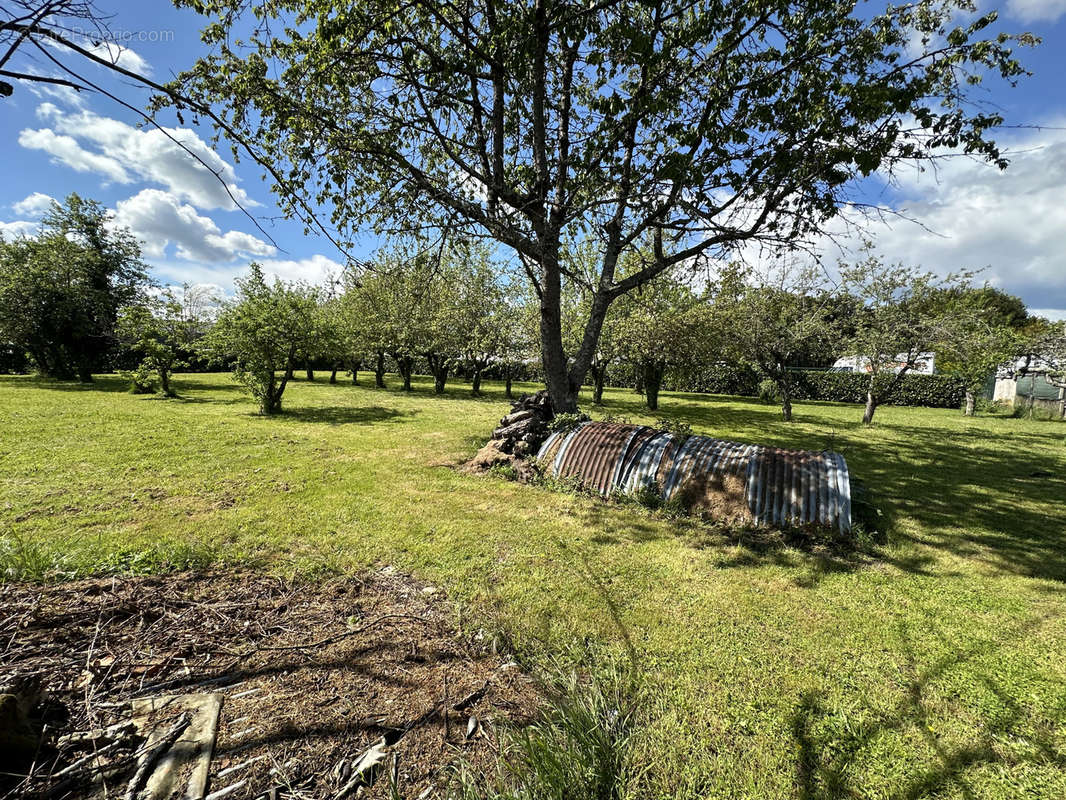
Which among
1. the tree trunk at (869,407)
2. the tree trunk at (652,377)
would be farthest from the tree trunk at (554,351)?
the tree trunk at (869,407)

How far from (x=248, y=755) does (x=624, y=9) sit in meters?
9.20

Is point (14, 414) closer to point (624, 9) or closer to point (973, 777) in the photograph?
point (624, 9)

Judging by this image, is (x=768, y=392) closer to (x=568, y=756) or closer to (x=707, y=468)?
(x=707, y=468)

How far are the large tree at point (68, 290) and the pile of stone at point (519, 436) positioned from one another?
72.7 feet

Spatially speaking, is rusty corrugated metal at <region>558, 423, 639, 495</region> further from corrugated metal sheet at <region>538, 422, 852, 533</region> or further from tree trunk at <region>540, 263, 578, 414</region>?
tree trunk at <region>540, 263, 578, 414</region>

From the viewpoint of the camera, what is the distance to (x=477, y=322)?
810 inches

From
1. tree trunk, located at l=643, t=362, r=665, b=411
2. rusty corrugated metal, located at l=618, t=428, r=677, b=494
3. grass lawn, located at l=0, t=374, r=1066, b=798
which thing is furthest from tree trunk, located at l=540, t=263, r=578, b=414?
tree trunk, located at l=643, t=362, r=665, b=411

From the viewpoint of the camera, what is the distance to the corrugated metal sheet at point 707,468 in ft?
17.2

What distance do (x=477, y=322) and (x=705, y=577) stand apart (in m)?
18.1

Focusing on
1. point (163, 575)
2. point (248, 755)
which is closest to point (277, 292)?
point (163, 575)

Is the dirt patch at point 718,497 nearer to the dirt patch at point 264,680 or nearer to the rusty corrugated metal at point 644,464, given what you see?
the rusty corrugated metal at point 644,464

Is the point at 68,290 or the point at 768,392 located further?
the point at 768,392

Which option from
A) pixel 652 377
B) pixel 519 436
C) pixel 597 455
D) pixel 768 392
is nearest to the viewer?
pixel 597 455

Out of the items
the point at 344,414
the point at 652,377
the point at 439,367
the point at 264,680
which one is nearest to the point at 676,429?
the point at 264,680
